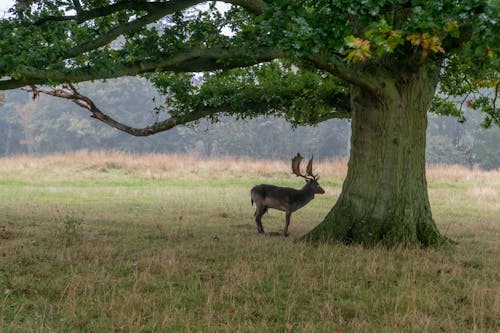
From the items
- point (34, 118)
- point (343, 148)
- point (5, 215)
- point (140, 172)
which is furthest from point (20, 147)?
point (5, 215)

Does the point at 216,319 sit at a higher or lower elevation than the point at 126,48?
lower

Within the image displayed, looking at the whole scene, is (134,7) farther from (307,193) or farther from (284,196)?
(307,193)

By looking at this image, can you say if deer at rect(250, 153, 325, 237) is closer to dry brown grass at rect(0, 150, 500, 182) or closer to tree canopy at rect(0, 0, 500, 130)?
tree canopy at rect(0, 0, 500, 130)

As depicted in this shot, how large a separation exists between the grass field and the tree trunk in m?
0.63

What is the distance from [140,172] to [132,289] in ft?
76.8

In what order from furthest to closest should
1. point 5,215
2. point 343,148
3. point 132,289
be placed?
point 343,148
point 5,215
point 132,289

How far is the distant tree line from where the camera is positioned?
5784cm

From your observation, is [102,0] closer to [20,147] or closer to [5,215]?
[5,215]

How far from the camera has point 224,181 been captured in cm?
2755

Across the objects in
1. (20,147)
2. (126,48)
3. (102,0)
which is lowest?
(20,147)

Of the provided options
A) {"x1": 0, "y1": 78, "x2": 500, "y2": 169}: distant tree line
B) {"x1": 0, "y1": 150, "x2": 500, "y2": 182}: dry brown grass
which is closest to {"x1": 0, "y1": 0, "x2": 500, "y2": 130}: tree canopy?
{"x1": 0, "y1": 150, "x2": 500, "y2": 182}: dry brown grass

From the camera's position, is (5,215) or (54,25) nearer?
(54,25)

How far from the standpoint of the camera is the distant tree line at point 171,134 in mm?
57844

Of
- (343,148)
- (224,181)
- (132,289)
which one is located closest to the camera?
(132,289)
